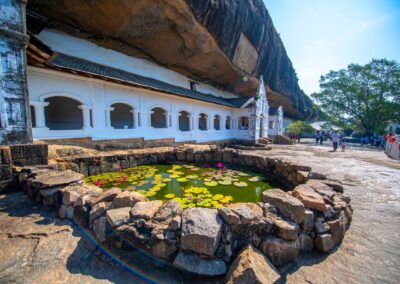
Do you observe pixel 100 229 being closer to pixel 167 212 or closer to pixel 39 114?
pixel 167 212

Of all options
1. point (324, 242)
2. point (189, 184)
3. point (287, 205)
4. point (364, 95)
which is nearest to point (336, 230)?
point (324, 242)

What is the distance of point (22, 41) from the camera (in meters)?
3.91

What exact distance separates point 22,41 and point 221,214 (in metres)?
5.58

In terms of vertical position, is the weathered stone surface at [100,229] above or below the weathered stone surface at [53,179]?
below

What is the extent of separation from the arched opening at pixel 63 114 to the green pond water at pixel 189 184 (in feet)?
22.0

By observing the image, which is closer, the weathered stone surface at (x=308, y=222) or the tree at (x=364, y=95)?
the weathered stone surface at (x=308, y=222)

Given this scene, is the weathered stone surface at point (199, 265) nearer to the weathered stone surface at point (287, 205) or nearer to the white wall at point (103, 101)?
the weathered stone surface at point (287, 205)

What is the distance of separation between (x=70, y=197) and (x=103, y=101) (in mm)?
7001

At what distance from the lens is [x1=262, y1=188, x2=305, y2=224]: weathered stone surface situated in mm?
2215

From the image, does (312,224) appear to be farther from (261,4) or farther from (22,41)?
(261,4)

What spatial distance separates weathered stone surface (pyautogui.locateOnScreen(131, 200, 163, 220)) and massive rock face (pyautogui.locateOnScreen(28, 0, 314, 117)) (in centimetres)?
922

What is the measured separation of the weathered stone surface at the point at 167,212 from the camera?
216cm

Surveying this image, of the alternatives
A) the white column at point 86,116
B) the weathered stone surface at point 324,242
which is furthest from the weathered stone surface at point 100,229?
the white column at point 86,116

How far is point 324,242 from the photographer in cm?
213
